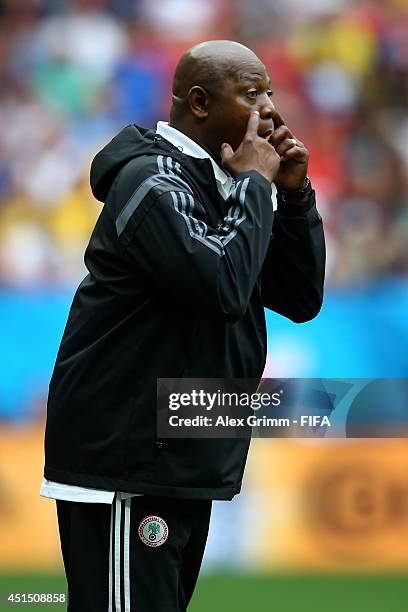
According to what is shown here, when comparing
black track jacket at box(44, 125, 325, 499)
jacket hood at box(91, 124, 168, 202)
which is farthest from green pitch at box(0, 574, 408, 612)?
jacket hood at box(91, 124, 168, 202)

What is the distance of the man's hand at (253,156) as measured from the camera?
2205 millimetres

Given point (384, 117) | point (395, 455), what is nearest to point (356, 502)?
point (395, 455)

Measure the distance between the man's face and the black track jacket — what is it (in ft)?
0.32

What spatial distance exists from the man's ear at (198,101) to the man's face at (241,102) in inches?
0.6

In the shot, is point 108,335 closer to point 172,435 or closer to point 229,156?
point 172,435

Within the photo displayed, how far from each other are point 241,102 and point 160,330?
1.61 ft

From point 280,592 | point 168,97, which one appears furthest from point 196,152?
point 168,97

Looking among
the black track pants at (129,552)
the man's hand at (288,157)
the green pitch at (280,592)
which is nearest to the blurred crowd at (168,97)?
the green pitch at (280,592)

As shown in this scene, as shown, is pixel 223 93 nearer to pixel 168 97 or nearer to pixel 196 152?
pixel 196 152

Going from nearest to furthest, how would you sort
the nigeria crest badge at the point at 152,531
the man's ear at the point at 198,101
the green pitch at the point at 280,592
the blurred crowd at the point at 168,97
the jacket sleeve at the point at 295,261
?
the nigeria crest badge at the point at 152,531 < the man's ear at the point at 198,101 < the jacket sleeve at the point at 295,261 < the green pitch at the point at 280,592 < the blurred crowd at the point at 168,97

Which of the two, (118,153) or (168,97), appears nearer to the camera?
(118,153)

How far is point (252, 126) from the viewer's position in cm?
224

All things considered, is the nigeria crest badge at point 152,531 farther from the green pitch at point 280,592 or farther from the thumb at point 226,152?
the green pitch at point 280,592

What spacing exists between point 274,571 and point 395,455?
2.40ft
